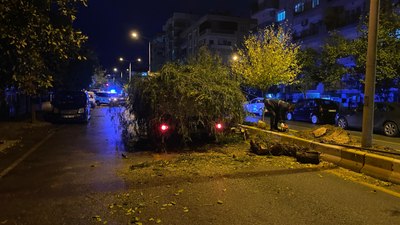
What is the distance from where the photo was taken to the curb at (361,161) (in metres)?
7.38

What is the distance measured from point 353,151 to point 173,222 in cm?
514

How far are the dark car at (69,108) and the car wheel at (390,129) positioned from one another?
15387 millimetres

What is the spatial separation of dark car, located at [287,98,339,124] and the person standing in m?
9.42

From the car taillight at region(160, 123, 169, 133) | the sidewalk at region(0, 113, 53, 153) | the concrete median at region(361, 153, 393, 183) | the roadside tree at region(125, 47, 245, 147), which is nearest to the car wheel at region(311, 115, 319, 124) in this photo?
the roadside tree at region(125, 47, 245, 147)

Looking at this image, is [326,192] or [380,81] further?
[380,81]

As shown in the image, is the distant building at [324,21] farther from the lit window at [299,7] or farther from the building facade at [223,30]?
the building facade at [223,30]

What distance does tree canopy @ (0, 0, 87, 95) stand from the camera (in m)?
7.86

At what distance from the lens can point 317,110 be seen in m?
22.4

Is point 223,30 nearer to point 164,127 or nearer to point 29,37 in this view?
point 164,127

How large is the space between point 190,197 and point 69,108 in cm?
1674

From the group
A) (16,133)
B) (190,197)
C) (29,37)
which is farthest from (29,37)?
(16,133)

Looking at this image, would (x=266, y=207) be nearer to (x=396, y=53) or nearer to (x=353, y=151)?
(x=353, y=151)

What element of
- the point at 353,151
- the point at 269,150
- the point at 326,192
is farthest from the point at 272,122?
the point at 326,192

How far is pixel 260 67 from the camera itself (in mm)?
17250
